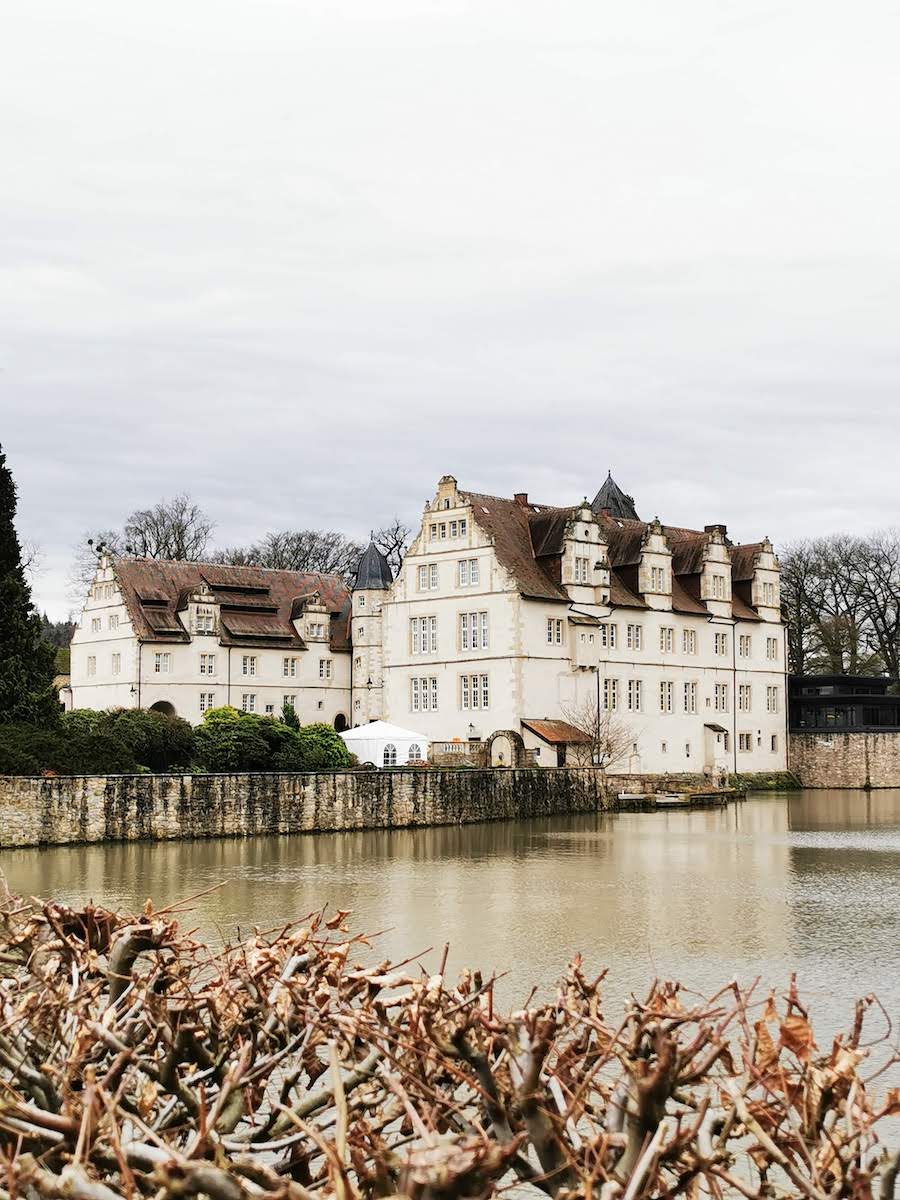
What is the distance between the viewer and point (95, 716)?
47031 millimetres

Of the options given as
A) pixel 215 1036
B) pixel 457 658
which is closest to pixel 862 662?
pixel 457 658

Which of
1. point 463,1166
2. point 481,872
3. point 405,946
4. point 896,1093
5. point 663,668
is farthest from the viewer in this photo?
point 663,668

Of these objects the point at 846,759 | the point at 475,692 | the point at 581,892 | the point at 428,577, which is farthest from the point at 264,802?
the point at 846,759

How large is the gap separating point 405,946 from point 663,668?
4402 cm

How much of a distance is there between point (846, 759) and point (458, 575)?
68.4 ft

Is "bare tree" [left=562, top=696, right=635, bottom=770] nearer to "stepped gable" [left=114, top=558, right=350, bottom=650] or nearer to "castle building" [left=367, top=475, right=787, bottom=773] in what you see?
"castle building" [left=367, top=475, right=787, bottom=773]

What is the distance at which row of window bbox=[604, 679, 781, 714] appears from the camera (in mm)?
59656

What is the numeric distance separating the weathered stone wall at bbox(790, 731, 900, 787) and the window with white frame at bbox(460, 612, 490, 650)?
18.9m

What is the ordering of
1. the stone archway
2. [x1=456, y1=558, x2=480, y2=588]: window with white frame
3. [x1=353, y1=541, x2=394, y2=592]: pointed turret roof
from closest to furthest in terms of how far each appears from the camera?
the stone archway → [x1=456, y1=558, x2=480, y2=588]: window with white frame → [x1=353, y1=541, x2=394, y2=592]: pointed turret roof

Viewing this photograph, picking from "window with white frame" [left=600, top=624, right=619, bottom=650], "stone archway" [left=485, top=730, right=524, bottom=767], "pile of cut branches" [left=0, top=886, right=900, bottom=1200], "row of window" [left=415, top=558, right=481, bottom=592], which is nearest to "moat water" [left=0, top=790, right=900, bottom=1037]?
"pile of cut branches" [left=0, top=886, right=900, bottom=1200]

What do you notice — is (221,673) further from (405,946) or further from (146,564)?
(405,946)

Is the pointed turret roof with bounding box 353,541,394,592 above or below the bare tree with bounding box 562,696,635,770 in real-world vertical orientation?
above

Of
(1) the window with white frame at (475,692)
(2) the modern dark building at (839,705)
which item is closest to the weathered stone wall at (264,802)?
(1) the window with white frame at (475,692)

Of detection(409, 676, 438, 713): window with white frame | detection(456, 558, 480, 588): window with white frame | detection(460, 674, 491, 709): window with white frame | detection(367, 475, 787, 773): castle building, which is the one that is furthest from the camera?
detection(409, 676, 438, 713): window with white frame
